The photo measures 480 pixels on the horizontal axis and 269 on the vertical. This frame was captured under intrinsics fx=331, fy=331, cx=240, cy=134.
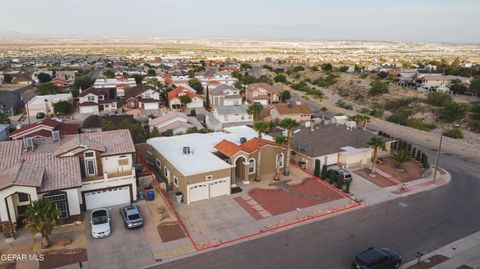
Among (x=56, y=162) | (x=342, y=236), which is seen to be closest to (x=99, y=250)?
(x=56, y=162)

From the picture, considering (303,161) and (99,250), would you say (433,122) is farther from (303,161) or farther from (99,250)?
(99,250)

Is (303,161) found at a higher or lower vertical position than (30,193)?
lower

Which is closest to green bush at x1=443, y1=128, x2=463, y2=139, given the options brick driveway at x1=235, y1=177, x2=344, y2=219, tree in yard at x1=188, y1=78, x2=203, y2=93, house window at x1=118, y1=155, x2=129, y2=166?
brick driveway at x1=235, y1=177, x2=344, y2=219

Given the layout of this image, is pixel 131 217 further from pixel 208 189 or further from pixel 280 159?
pixel 280 159

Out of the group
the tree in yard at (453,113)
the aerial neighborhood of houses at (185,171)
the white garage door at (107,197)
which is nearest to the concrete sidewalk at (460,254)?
the aerial neighborhood of houses at (185,171)

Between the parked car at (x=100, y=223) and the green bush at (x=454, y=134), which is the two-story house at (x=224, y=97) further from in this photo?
the parked car at (x=100, y=223)

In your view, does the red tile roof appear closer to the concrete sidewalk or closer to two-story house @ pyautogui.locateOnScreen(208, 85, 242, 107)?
the concrete sidewalk

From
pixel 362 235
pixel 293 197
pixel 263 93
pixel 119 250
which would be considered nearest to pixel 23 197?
pixel 119 250
